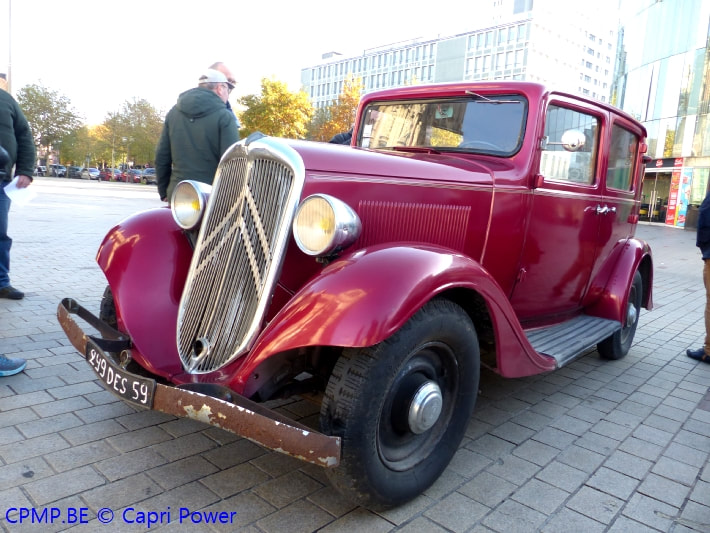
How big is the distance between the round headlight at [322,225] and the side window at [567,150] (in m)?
1.68

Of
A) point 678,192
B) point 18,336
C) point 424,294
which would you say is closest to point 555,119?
point 424,294

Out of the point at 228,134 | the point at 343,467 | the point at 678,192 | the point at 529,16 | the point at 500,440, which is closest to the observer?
the point at 343,467

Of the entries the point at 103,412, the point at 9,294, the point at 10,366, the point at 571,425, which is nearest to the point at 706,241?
the point at 571,425

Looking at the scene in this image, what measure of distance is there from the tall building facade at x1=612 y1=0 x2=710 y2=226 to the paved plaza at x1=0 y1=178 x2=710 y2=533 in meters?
21.6

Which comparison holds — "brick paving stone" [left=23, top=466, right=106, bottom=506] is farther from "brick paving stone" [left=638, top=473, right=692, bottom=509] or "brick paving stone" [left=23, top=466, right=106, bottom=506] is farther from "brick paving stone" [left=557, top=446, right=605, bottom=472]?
"brick paving stone" [left=638, top=473, right=692, bottom=509]

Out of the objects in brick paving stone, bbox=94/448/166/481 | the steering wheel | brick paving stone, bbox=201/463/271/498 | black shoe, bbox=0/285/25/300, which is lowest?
brick paving stone, bbox=201/463/271/498

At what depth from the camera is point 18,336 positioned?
12.3ft

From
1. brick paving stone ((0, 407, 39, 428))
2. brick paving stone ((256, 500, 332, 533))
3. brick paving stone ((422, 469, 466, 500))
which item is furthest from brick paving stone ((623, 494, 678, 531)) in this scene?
brick paving stone ((0, 407, 39, 428))

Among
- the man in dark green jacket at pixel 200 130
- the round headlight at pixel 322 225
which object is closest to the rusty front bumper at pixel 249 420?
the round headlight at pixel 322 225

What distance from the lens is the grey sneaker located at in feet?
9.99

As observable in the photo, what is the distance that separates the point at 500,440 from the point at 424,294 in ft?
4.12

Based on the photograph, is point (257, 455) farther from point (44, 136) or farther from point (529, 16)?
point (529, 16)

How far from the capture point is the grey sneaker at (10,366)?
3.04m

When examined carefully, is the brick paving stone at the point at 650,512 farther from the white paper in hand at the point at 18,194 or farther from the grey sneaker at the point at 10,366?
the white paper in hand at the point at 18,194
